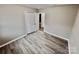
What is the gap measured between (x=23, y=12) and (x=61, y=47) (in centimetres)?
46

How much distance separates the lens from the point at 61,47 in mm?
1015

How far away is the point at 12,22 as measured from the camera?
0.99 meters

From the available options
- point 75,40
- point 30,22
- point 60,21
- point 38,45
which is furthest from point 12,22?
point 75,40

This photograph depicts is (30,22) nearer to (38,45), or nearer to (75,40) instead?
(38,45)

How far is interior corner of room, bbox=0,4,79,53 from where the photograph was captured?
96 centimetres

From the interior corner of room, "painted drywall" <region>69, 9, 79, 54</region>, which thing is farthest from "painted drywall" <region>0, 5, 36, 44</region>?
"painted drywall" <region>69, 9, 79, 54</region>

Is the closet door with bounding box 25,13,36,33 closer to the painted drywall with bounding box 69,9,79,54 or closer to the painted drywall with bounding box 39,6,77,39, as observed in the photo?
the painted drywall with bounding box 39,6,77,39

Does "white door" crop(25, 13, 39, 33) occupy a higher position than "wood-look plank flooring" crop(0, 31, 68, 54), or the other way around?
"white door" crop(25, 13, 39, 33)

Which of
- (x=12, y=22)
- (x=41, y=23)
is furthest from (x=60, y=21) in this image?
(x=12, y=22)

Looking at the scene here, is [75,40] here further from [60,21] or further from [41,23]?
[41,23]

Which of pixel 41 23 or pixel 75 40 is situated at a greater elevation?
pixel 41 23

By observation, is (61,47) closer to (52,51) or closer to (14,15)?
(52,51)

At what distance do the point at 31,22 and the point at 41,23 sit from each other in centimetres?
9

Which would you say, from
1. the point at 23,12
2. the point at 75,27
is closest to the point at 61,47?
the point at 75,27
